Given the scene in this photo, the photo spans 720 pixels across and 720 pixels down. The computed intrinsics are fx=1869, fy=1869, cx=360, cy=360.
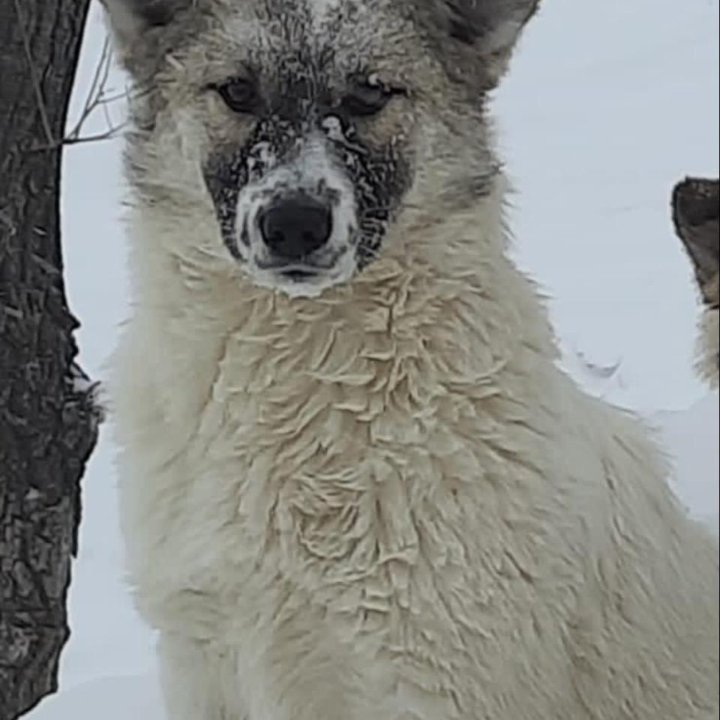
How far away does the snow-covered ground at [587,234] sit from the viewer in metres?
6.29

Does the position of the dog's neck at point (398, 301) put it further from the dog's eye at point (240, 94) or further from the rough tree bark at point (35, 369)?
the rough tree bark at point (35, 369)

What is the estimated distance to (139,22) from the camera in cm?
375

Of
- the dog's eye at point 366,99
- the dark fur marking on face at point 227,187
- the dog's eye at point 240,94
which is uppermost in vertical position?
the dog's eye at point 240,94

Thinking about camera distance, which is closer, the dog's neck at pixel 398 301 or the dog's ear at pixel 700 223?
the dog's ear at pixel 700 223

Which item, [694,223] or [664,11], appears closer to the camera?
[694,223]

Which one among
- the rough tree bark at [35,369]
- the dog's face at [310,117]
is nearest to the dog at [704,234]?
the dog's face at [310,117]

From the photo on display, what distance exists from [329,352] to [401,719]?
0.74 m

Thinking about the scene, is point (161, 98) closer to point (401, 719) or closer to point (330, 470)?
point (330, 470)

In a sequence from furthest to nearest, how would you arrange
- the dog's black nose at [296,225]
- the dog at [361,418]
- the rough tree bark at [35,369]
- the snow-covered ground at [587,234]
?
the snow-covered ground at [587,234] < the rough tree bark at [35,369] < the dog at [361,418] < the dog's black nose at [296,225]

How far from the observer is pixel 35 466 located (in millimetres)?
4801

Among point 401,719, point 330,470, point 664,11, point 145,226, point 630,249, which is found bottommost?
point 401,719

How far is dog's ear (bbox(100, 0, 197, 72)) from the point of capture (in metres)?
3.72

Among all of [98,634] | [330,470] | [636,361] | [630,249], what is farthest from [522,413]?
[630,249]

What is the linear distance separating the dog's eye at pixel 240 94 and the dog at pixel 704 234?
2.98 ft
